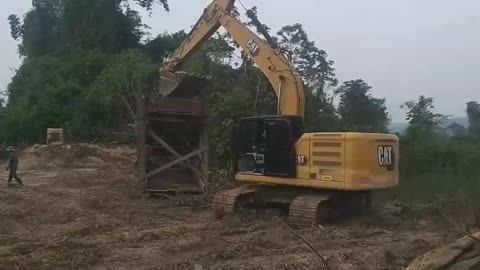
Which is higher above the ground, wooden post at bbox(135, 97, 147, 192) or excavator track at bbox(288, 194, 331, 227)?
wooden post at bbox(135, 97, 147, 192)

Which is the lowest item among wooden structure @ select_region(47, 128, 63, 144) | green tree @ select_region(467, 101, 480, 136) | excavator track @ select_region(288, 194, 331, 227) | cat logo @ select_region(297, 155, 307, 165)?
excavator track @ select_region(288, 194, 331, 227)

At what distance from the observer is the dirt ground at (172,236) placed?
6.79m

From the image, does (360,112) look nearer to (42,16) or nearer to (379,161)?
(379,161)

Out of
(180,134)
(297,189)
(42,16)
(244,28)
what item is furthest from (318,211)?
(42,16)

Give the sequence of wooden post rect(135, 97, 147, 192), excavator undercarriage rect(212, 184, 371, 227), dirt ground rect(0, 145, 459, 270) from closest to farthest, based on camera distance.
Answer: dirt ground rect(0, 145, 459, 270)
excavator undercarriage rect(212, 184, 371, 227)
wooden post rect(135, 97, 147, 192)

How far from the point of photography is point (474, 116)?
2081cm

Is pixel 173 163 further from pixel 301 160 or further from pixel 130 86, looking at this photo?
pixel 130 86

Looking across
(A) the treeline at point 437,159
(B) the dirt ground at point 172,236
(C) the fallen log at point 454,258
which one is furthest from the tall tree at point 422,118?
(C) the fallen log at point 454,258

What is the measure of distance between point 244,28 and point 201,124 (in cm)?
260

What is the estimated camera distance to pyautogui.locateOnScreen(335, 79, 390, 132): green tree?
2089cm

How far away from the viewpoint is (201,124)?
13461mm

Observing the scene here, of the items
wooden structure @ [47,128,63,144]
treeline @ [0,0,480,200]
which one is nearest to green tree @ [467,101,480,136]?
treeline @ [0,0,480,200]

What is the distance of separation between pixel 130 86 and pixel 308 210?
17.4 m

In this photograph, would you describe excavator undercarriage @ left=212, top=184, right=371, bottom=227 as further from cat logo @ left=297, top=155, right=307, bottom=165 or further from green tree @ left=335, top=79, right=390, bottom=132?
green tree @ left=335, top=79, right=390, bottom=132
